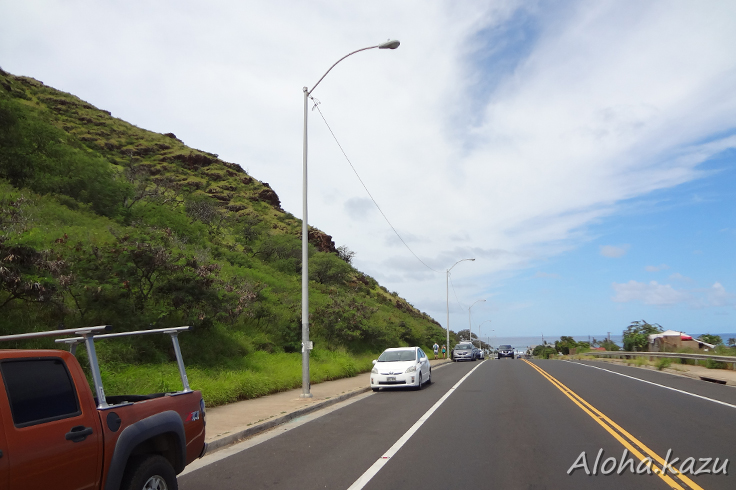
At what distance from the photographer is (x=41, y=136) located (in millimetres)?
24469

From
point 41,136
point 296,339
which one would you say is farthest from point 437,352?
point 41,136

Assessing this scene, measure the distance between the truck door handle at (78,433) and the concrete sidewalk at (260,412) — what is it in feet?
14.7

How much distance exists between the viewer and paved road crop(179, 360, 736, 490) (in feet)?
21.1

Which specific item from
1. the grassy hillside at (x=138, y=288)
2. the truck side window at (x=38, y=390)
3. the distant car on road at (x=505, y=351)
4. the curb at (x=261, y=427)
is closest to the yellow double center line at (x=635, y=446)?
the curb at (x=261, y=427)

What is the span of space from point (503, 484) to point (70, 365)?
4.97 metres

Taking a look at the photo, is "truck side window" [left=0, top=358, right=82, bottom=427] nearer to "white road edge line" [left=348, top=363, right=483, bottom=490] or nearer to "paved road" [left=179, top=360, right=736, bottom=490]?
"paved road" [left=179, top=360, right=736, bottom=490]

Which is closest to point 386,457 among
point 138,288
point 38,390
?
point 38,390

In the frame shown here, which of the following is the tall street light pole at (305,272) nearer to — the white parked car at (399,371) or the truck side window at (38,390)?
the white parked car at (399,371)

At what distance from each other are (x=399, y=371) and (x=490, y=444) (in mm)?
9155

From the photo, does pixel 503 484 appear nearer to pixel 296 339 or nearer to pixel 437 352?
pixel 296 339

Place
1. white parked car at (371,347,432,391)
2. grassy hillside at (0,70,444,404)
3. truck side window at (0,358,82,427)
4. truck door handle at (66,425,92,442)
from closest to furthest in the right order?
truck side window at (0,358,82,427) < truck door handle at (66,425,92,442) < grassy hillside at (0,70,444,404) < white parked car at (371,347,432,391)
